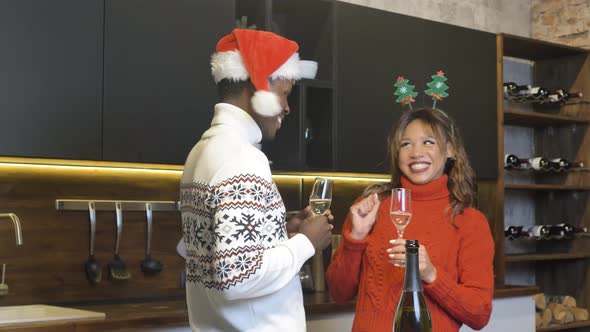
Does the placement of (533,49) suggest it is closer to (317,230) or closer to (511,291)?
(511,291)

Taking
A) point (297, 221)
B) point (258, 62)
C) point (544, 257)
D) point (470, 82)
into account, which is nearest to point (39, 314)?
point (297, 221)

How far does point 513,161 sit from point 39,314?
3.06 meters

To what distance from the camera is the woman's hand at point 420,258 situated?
6.25 ft

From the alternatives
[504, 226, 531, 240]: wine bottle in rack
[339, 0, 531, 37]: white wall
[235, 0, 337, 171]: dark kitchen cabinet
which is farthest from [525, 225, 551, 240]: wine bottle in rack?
[235, 0, 337, 171]: dark kitchen cabinet

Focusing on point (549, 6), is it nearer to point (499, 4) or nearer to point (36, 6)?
point (499, 4)

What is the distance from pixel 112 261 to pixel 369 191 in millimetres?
1455

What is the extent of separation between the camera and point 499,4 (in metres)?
5.41

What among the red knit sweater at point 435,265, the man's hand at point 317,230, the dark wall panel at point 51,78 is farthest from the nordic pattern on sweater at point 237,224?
the dark wall panel at point 51,78

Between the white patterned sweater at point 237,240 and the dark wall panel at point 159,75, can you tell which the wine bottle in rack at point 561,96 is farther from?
the white patterned sweater at point 237,240

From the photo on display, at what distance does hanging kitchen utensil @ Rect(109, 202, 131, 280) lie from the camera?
360 centimetres

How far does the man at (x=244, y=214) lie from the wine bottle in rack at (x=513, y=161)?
307 cm

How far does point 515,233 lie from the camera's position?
512 centimetres

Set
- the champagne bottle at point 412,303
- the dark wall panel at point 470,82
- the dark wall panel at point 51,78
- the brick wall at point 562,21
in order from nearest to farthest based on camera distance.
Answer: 1. the champagne bottle at point 412,303
2. the dark wall panel at point 51,78
3. the dark wall panel at point 470,82
4. the brick wall at point 562,21

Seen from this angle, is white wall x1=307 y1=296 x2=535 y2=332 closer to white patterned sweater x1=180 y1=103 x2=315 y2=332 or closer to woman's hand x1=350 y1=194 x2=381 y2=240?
woman's hand x1=350 y1=194 x2=381 y2=240
